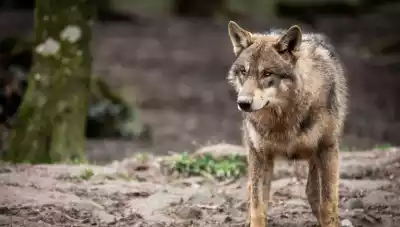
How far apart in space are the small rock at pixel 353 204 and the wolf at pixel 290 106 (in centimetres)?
61

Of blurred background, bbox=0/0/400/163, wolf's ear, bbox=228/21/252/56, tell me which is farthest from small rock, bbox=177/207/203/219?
blurred background, bbox=0/0/400/163

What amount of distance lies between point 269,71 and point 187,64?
1480cm

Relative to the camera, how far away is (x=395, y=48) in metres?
20.0

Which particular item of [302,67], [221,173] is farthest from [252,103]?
[221,173]

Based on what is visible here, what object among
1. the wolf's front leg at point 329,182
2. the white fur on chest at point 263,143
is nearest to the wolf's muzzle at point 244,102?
the white fur on chest at point 263,143

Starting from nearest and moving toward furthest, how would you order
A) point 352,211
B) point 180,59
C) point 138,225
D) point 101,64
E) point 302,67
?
point 302,67 < point 138,225 < point 352,211 < point 101,64 < point 180,59

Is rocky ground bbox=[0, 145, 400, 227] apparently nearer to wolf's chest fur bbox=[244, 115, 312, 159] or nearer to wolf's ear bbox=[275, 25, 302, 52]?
wolf's chest fur bbox=[244, 115, 312, 159]

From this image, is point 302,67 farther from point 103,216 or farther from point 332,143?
point 103,216

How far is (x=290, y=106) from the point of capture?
5.70 m

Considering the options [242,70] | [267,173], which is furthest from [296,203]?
[242,70]

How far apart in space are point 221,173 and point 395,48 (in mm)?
13346

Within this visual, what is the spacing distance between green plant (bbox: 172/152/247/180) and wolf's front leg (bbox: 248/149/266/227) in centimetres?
182

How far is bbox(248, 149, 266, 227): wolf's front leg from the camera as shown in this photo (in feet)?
20.3

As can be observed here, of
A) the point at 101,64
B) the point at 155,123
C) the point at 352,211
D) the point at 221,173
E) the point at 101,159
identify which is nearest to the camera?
the point at 352,211
